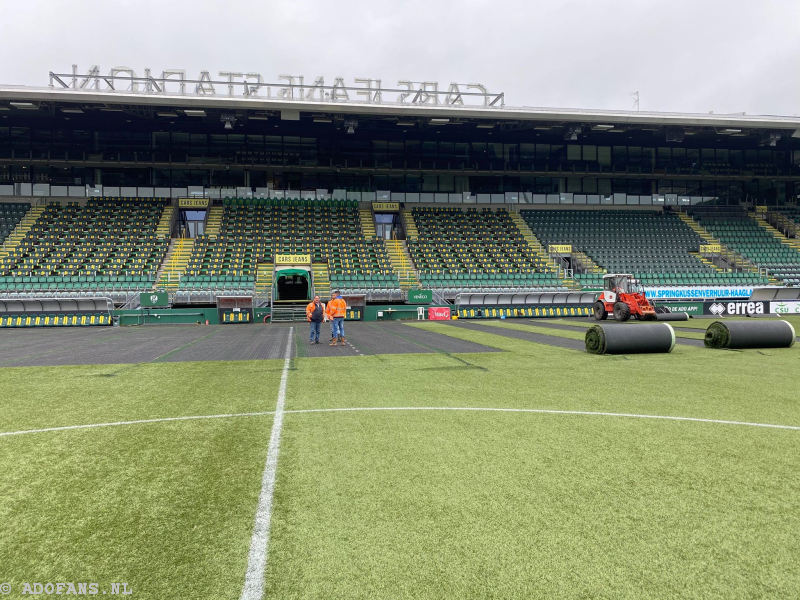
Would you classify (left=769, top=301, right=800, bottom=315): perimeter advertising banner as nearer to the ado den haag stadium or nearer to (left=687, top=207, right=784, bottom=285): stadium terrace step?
the ado den haag stadium

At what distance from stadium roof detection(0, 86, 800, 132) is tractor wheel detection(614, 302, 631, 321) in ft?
70.2

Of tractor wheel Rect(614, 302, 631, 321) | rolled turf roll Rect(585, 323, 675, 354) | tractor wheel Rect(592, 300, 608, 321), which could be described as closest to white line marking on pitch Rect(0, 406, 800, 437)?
rolled turf roll Rect(585, 323, 675, 354)

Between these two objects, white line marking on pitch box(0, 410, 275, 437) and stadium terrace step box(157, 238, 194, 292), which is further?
stadium terrace step box(157, 238, 194, 292)

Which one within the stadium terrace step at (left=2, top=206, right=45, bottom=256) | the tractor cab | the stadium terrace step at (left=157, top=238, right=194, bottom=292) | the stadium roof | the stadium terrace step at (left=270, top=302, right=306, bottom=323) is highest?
the stadium roof

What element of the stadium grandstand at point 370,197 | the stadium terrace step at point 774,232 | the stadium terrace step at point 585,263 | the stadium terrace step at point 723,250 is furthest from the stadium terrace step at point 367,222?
the stadium terrace step at point 774,232

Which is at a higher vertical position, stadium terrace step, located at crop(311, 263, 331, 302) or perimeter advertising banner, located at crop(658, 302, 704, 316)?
stadium terrace step, located at crop(311, 263, 331, 302)

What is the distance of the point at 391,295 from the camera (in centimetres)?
3278

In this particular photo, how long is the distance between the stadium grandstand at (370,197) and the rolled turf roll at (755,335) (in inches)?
797

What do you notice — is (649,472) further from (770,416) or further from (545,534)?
(770,416)

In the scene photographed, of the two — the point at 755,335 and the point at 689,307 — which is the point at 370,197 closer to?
the point at 689,307

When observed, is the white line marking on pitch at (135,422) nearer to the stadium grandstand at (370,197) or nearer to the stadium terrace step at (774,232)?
the stadium grandstand at (370,197)

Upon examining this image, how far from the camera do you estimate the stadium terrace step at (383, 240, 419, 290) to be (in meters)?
36.4

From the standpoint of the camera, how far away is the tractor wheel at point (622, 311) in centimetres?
2277

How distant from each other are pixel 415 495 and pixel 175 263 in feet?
124
